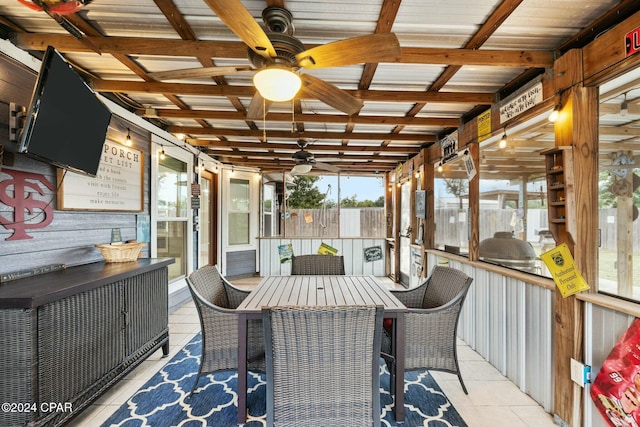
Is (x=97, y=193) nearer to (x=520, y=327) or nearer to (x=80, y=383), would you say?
(x=80, y=383)

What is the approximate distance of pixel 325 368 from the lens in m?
1.54

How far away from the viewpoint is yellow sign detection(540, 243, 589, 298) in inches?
74.3

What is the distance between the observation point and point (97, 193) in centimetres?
282

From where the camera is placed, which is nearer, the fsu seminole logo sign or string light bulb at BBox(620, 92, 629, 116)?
string light bulb at BBox(620, 92, 629, 116)

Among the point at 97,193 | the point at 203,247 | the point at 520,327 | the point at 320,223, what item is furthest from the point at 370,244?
the point at 97,193

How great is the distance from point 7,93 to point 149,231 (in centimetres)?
197

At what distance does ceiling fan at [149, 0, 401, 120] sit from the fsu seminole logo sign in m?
1.28

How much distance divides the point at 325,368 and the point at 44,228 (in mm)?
2329

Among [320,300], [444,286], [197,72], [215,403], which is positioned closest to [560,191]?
[444,286]

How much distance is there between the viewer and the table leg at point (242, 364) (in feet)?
6.31

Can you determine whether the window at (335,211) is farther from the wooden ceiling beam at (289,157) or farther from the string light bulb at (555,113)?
the string light bulb at (555,113)

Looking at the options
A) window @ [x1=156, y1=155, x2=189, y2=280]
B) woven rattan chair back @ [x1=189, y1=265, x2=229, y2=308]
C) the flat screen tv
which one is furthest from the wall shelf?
window @ [x1=156, y1=155, x2=189, y2=280]

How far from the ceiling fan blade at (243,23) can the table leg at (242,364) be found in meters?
1.56

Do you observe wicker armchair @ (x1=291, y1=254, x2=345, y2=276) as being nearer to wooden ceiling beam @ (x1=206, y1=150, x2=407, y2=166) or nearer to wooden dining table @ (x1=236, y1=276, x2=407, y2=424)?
wooden dining table @ (x1=236, y1=276, x2=407, y2=424)
